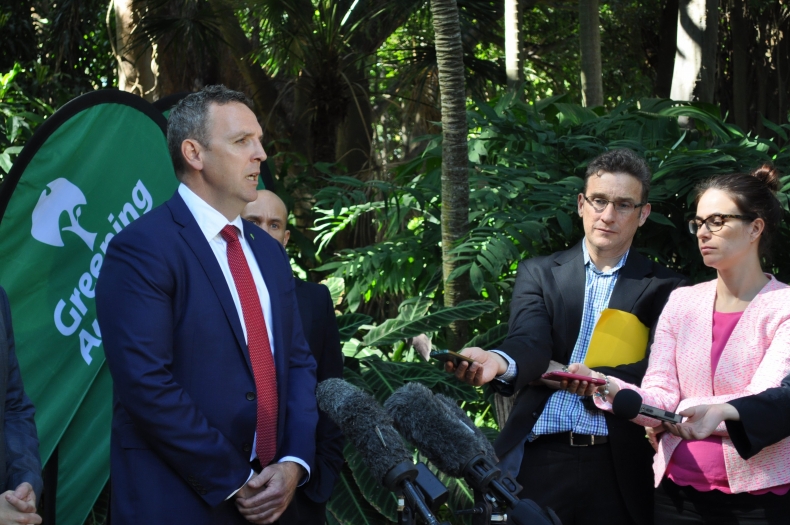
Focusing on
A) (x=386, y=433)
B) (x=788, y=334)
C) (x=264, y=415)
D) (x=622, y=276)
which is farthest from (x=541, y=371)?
(x=386, y=433)

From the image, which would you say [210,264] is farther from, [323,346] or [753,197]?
[753,197]

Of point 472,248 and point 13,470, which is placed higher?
point 472,248

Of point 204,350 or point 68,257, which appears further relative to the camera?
point 68,257

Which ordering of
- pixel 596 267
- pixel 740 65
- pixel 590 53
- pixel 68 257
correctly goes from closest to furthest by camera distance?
pixel 596 267 → pixel 68 257 → pixel 590 53 → pixel 740 65

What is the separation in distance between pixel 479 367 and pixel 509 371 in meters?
0.28

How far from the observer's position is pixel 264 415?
2.70 meters

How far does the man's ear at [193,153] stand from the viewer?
2.76m

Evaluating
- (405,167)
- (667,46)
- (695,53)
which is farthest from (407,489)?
(667,46)

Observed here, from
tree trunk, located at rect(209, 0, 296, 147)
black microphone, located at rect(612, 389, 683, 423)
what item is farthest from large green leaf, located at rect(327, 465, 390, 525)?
tree trunk, located at rect(209, 0, 296, 147)

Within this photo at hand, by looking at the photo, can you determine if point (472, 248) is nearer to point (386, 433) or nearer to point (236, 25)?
point (386, 433)

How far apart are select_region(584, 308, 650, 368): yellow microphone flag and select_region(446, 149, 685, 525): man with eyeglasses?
0.04m

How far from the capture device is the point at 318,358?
11.5ft

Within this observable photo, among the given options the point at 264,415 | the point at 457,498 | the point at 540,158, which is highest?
the point at 540,158

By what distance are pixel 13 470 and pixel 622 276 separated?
223 cm
